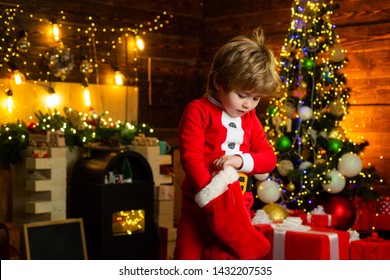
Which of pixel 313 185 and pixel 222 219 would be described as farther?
pixel 313 185

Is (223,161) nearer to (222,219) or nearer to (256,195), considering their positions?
(222,219)

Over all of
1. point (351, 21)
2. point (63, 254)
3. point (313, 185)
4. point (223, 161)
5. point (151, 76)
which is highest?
point (351, 21)

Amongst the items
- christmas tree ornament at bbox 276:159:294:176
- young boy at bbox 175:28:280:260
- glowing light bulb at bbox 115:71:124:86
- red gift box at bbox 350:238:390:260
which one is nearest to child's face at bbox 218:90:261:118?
young boy at bbox 175:28:280:260

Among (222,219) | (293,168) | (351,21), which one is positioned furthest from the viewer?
(351,21)

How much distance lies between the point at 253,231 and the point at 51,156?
2.84 m

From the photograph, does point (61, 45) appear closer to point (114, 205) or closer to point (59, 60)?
point (59, 60)

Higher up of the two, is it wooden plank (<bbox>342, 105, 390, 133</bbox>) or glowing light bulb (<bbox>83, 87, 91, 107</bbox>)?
glowing light bulb (<bbox>83, 87, 91, 107</bbox>)

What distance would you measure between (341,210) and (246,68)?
3018mm

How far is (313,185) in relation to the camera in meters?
5.13

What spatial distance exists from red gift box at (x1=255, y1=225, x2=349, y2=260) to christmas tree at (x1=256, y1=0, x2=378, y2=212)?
127 cm

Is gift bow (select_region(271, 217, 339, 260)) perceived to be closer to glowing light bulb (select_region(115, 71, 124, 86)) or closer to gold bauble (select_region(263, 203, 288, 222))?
gold bauble (select_region(263, 203, 288, 222))

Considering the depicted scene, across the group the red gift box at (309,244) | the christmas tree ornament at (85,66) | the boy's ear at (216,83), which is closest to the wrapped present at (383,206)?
the red gift box at (309,244)

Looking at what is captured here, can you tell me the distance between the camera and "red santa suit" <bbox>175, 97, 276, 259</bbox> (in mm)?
2277

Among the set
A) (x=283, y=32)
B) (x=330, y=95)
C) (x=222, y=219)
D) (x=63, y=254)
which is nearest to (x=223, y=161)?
(x=222, y=219)
